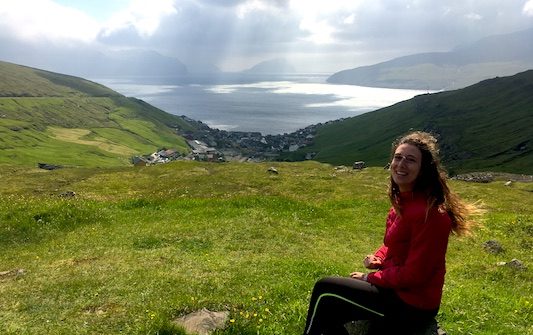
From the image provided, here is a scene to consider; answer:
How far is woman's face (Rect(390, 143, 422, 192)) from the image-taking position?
862 cm

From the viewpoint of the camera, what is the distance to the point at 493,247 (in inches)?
908

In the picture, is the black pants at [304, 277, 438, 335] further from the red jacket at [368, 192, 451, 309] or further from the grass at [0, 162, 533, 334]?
the grass at [0, 162, 533, 334]

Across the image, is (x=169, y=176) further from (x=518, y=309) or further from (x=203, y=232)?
(x=518, y=309)

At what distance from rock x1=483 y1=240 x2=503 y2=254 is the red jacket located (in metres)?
16.9

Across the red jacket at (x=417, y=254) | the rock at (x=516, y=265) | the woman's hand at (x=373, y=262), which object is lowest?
the rock at (x=516, y=265)

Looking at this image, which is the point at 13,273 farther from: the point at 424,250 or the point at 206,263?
the point at 424,250

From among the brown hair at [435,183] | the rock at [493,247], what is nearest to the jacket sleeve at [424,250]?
the brown hair at [435,183]

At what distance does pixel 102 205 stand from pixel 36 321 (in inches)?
727

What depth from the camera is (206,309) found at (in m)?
12.1

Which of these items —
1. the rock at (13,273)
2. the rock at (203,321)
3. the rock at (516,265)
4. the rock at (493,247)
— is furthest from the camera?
the rock at (493,247)

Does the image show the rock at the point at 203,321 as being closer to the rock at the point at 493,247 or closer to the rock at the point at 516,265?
the rock at the point at 516,265

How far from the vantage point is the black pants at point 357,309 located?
8.38 meters

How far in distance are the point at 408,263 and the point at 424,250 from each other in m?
0.39

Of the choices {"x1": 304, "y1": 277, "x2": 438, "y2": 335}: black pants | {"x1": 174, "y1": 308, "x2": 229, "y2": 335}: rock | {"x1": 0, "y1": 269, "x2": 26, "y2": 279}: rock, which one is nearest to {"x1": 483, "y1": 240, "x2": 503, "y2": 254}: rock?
{"x1": 304, "y1": 277, "x2": 438, "y2": 335}: black pants
